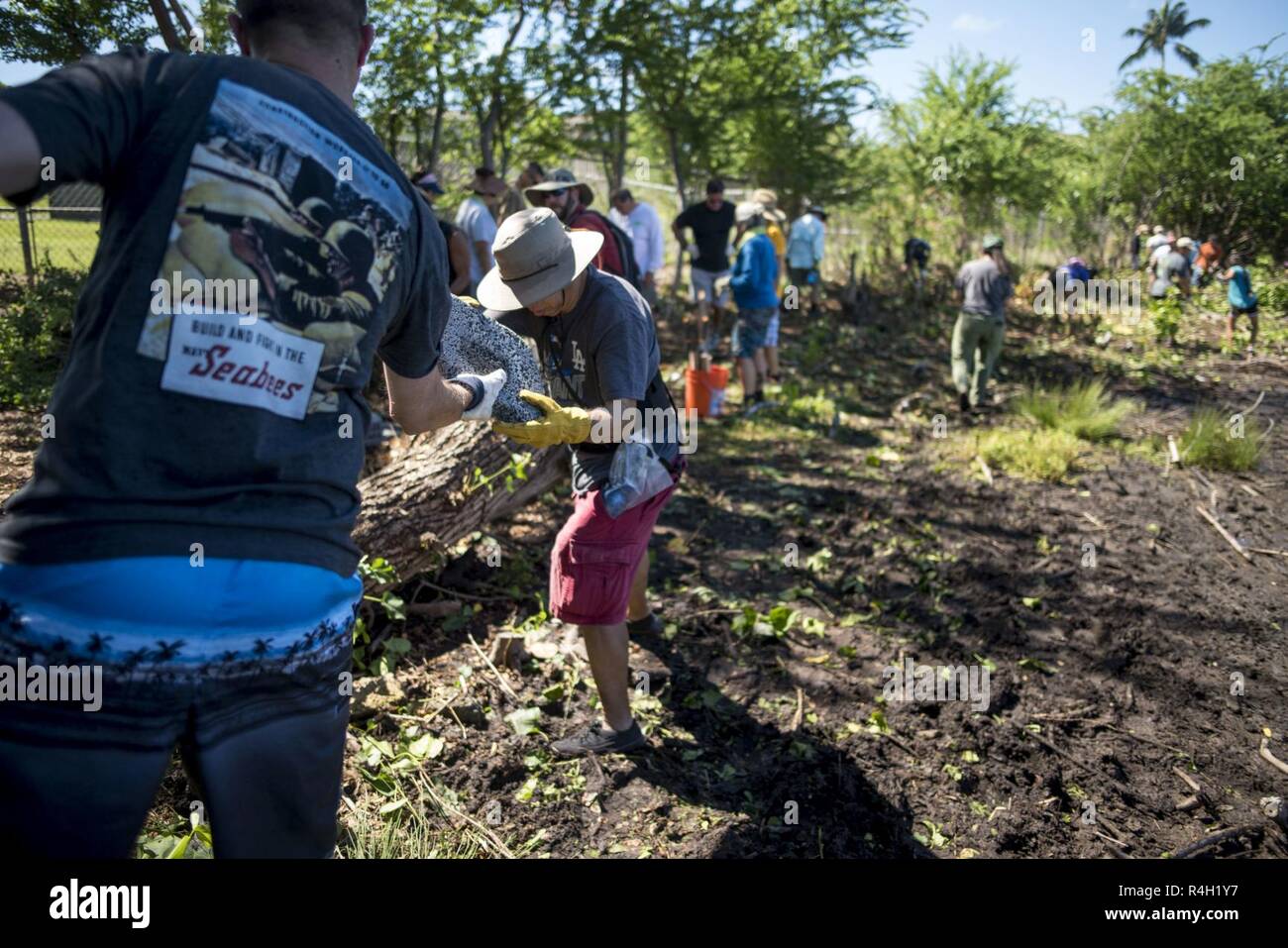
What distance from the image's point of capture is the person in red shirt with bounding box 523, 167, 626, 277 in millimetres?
5613

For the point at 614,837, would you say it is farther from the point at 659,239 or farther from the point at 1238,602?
the point at 659,239

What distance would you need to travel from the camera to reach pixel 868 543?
18.5ft

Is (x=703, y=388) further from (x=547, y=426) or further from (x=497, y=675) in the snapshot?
(x=547, y=426)

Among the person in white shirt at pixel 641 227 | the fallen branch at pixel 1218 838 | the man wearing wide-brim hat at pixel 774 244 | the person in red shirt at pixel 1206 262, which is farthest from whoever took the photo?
the person in red shirt at pixel 1206 262

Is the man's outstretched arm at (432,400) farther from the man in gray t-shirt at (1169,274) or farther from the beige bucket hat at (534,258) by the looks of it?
the man in gray t-shirt at (1169,274)

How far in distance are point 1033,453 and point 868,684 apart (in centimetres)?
392

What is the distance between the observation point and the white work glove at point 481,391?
219 cm

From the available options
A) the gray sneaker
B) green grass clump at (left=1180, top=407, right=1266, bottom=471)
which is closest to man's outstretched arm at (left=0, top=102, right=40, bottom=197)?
the gray sneaker

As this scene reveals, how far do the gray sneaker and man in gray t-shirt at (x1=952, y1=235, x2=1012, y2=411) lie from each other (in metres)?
6.91

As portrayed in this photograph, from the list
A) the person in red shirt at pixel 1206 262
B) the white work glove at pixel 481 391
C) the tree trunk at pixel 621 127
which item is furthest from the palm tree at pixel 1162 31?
the white work glove at pixel 481 391

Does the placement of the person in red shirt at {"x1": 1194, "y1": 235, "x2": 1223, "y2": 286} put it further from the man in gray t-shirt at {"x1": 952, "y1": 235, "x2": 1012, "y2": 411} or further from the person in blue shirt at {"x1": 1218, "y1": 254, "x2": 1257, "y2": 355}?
the man in gray t-shirt at {"x1": 952, "y1": 235, "x2": 1012, "y2": 411}

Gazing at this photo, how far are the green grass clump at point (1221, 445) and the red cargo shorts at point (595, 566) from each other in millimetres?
5984
